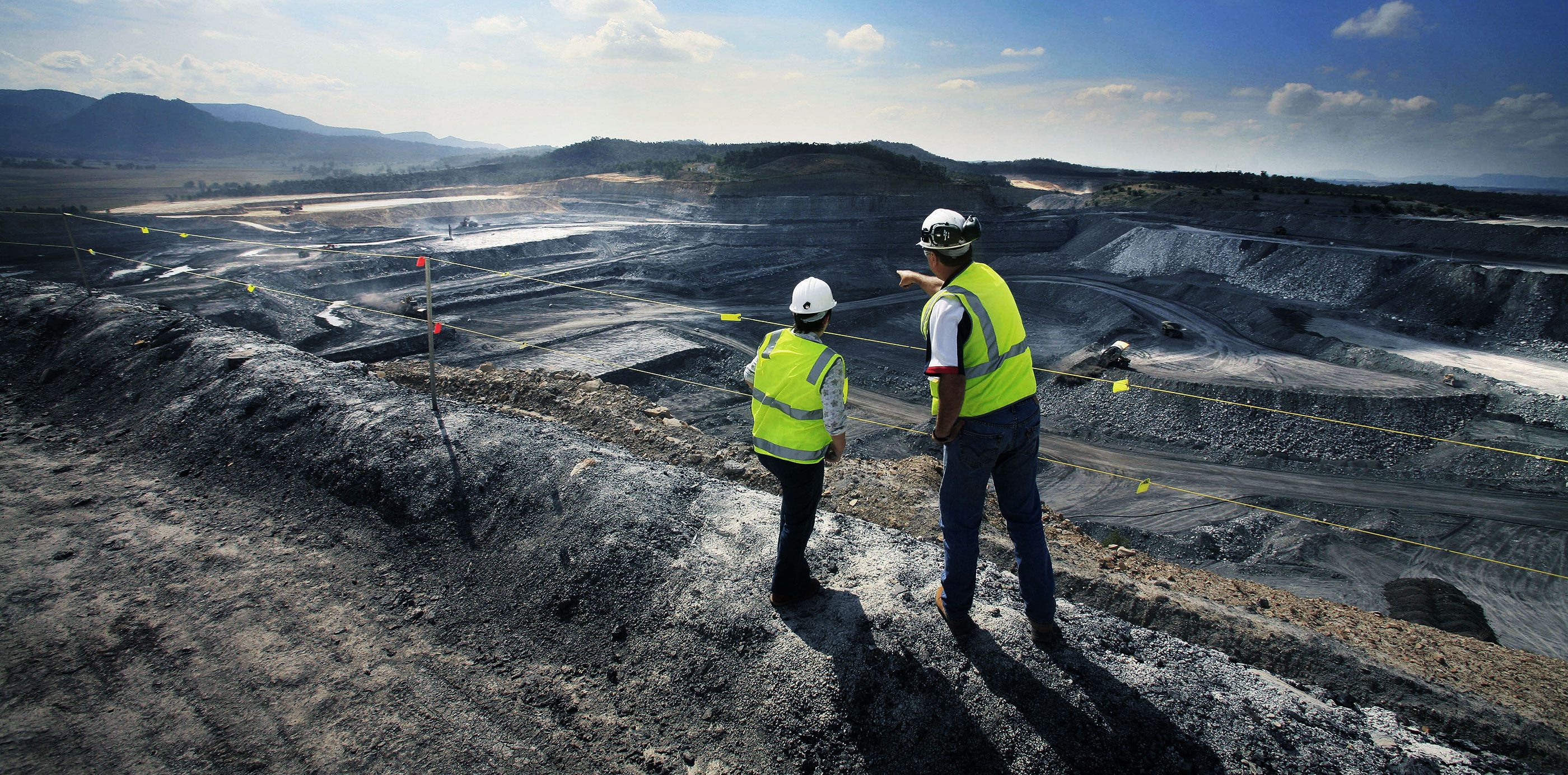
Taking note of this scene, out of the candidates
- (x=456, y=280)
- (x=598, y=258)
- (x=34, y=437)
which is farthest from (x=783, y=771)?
(x=598, y=258)

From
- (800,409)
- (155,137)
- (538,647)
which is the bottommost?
(538,647)

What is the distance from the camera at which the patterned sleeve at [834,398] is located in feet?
10.6

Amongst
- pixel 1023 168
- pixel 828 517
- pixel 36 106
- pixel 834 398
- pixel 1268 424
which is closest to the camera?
pixel 834 398

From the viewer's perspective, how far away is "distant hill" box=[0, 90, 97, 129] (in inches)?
4636

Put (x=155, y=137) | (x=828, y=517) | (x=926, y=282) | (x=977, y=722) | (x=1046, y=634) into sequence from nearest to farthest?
1. (x=977, y=722)
2. (x=1046, y=634)
3. (x=926, y=282)
4. (x=828, y=517)
5. (x=155, y=137)

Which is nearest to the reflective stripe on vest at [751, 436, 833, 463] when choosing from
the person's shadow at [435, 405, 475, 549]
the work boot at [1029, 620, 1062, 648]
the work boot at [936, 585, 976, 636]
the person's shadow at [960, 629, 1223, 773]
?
the work boot at [936, 585, 976, 636]

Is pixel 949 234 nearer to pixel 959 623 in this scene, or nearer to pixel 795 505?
Result: pixel 795 505

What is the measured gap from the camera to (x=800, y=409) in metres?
Result: 3.24

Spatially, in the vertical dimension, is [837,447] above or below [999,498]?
above

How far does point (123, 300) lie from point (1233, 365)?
25861mm

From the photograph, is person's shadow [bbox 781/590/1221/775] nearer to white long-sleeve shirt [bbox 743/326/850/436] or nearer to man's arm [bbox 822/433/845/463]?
man's arm [bbox 822/433/845/463]

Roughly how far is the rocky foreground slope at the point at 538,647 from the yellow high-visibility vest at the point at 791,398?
3.56ft

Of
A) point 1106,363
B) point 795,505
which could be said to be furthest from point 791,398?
point 1106,363

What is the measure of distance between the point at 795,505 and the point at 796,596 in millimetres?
641
